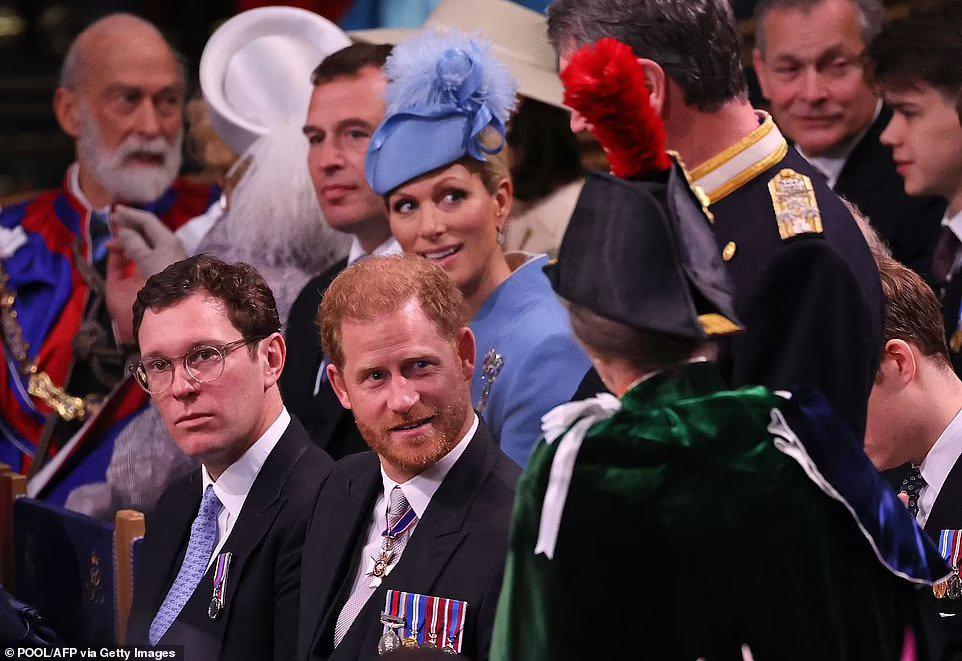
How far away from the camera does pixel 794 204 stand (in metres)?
2.16

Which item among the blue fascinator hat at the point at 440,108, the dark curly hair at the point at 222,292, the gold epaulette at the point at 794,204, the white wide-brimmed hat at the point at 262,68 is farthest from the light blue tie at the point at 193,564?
the white wide-brimmed hat at the point at 262,68

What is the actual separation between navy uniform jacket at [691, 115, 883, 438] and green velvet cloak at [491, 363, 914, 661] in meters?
0.27

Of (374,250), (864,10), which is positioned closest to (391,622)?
(374,250)

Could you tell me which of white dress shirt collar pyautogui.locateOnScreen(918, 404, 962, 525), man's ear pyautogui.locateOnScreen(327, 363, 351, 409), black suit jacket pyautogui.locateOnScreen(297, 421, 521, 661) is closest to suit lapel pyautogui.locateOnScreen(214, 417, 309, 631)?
black suit jacket pyautogui.locateOnScreen(297, 421, 521, 661)

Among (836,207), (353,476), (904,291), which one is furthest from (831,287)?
(353,476)

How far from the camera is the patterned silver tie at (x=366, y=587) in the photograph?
7.69ft

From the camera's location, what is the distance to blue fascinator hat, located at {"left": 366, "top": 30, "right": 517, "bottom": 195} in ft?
10.3

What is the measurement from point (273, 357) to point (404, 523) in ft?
1.86

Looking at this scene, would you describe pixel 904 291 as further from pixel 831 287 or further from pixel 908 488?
pixel 831 287

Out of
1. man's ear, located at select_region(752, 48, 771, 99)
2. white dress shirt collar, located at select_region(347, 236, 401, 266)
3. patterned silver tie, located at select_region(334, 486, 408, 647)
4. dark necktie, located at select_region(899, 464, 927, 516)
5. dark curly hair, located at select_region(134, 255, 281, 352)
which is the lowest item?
patterned silver tie, located at select_region(334, 486, 408, 647)

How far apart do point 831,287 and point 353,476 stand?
929 mm

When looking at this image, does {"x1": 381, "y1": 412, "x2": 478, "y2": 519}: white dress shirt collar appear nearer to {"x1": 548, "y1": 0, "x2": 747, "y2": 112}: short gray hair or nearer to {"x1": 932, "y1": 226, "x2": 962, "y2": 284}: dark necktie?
{"x1": 548, "y1": 0, "x2": 747, "y2": 112}: short gray hair

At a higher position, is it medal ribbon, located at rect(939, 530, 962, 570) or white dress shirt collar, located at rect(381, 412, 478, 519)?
white dress shirt collar, located at rect(381, 412, 478, 519)

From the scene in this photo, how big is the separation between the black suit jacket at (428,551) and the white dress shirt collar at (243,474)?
0.79 feet
